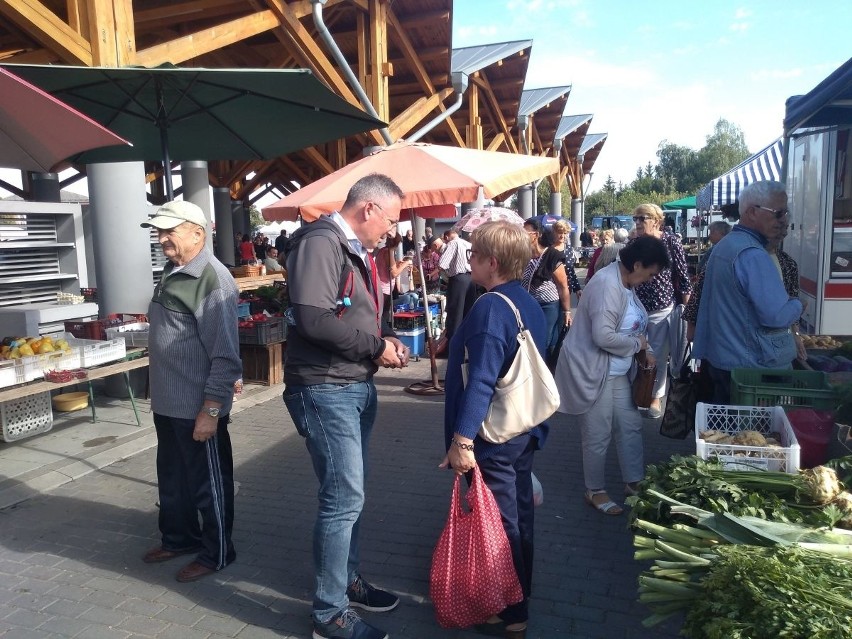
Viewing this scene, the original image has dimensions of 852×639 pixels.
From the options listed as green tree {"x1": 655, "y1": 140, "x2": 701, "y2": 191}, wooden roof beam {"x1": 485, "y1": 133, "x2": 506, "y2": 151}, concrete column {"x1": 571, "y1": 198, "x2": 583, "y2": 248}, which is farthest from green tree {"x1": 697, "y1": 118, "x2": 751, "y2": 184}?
wooden roof beam {"x1": 485, "y1": 133, "x2": 506, "y2": 151}

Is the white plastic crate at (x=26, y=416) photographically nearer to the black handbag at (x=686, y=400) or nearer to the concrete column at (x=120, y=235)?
the concrete column at (x=120, y=235)

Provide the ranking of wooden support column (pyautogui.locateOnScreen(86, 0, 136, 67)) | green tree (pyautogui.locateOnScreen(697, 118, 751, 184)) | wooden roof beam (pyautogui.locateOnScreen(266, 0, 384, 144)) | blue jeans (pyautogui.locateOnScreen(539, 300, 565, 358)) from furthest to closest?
green tree (pyautogui.locateOnScreen(697, 118, 751, 184)) → wooden roof beam (pyautogui.locateOnScreen(266, 0, 384, 144)) → blue jeans (pyautogui.locateOnScreen(539, 300, 565, 358)) → wooden support column (pyautogui.locateOnScreen(86, 0, 136, 67))

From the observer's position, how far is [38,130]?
335cm

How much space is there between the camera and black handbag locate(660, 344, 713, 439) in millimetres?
3826

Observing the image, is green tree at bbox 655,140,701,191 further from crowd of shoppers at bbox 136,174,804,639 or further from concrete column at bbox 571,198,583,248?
crowd of shoppers at bbox 136,174,804,639


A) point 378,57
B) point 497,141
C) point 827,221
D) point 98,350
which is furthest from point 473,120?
point 98,350

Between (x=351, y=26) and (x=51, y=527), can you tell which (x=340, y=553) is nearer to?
(x=51, y=527)

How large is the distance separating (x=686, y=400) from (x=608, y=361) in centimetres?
53

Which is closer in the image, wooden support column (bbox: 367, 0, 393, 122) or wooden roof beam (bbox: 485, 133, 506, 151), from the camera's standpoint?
wooden support column (bbox: 367, 0, 393, 122)

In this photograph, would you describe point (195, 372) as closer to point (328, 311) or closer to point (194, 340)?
point (194, 340)

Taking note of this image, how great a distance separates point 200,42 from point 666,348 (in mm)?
5632

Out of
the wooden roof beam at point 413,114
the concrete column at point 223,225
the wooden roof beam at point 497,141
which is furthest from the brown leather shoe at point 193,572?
the concrete column at point 223,225

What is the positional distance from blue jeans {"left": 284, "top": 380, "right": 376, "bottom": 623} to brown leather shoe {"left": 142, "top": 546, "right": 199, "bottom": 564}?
3.96 ft

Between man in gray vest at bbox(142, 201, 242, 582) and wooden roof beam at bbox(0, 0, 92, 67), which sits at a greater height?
wooden roof beam at bbox(0, 0, 92, 67)
